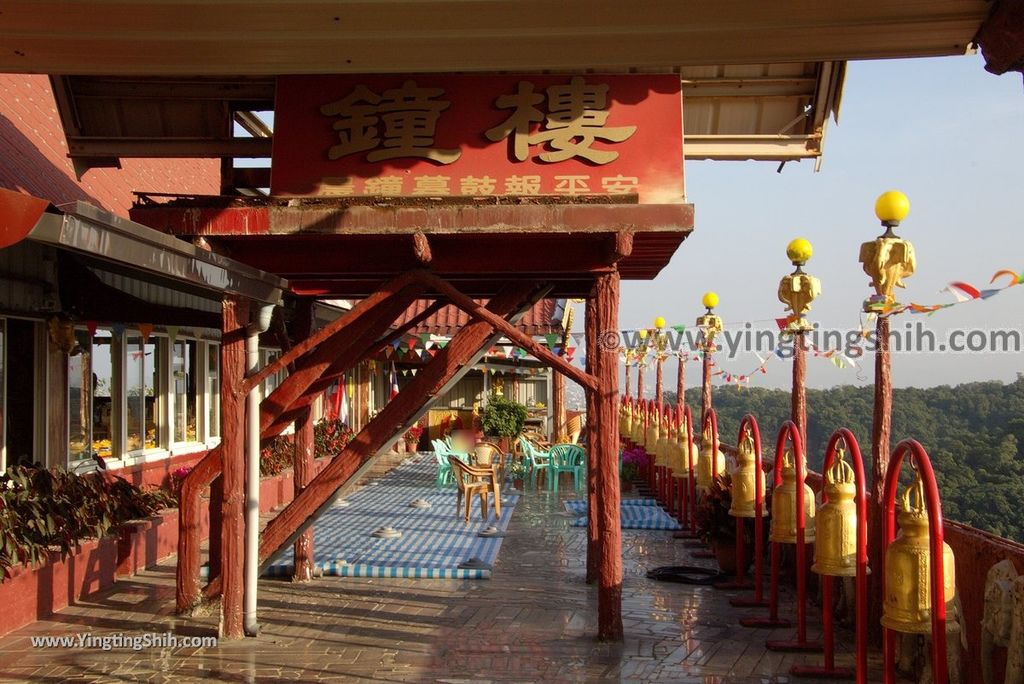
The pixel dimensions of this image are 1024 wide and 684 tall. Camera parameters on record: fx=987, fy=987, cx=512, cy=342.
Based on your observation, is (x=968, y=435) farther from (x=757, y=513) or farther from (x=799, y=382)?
(x=757, y=513)

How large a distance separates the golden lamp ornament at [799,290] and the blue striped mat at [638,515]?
164 inches

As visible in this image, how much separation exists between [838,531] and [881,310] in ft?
6.04

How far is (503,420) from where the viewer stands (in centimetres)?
2241

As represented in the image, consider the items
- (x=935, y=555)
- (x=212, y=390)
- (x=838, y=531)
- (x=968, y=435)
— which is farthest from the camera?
(x=212, y=390)

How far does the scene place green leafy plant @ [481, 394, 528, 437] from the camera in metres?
22.3

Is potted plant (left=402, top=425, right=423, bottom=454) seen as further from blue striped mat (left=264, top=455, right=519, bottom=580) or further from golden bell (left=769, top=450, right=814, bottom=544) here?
golden bell (left=769, top=450, right=814, bottom=544)

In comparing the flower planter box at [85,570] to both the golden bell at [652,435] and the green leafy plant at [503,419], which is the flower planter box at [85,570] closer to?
the golden bell at [652,435]

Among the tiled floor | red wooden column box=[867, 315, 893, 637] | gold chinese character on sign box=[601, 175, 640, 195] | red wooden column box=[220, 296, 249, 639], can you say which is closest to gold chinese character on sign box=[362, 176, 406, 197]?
red wooden column box=[220, 296, 249, 639]

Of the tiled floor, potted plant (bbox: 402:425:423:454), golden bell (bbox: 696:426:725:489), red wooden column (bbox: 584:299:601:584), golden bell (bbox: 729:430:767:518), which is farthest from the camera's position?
potted plant (bbox: 402:425:423:454)

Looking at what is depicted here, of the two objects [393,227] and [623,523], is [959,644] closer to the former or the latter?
[393,227]

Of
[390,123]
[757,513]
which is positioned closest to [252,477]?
[390,123]

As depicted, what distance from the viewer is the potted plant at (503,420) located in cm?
2230

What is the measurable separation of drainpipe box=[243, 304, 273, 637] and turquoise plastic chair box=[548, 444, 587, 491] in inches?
411

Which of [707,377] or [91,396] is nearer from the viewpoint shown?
[91,396]
